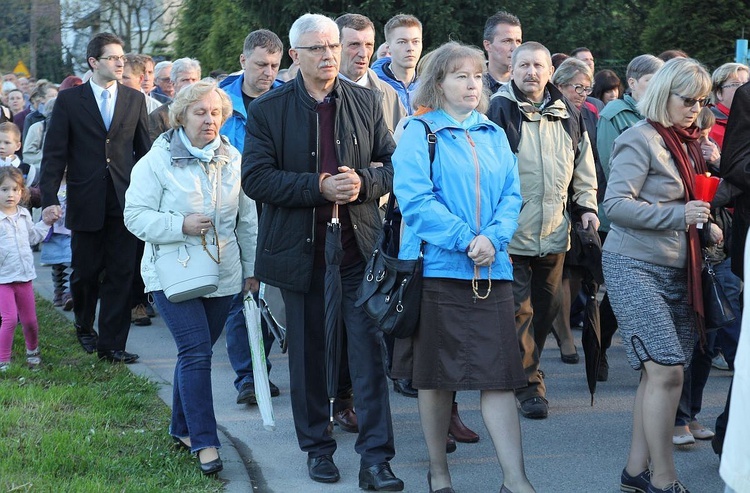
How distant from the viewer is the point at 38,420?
6.44 m

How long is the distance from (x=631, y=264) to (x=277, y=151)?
189 centimetres

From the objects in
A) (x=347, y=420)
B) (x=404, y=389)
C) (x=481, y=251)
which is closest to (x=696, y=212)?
(x=481, y=251)

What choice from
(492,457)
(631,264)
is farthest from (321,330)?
(631,264)

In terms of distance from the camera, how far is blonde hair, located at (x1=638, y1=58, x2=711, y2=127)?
5156 millimetres

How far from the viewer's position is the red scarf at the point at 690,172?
5.13 meters

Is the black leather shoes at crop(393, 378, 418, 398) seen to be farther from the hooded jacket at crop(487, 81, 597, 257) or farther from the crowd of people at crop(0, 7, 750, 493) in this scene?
the hooded jacket at crop(487, 81, 597, 257)

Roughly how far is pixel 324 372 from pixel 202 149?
1.37m

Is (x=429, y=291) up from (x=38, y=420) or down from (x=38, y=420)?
up

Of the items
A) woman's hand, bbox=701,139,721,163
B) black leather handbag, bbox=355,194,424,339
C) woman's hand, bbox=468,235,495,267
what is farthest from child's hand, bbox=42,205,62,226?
woman's hand, bbox=701,139,721,163

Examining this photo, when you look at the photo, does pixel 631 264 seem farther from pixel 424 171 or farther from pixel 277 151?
pixel 277 151

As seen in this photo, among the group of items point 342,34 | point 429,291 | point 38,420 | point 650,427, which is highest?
point 342,34

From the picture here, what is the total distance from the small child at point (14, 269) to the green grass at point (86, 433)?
0.19 metres

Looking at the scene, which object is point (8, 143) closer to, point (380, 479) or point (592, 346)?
point (380, 479)

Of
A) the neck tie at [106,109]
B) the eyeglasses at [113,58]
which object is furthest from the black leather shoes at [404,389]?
the eyeglasses at [113,58]
